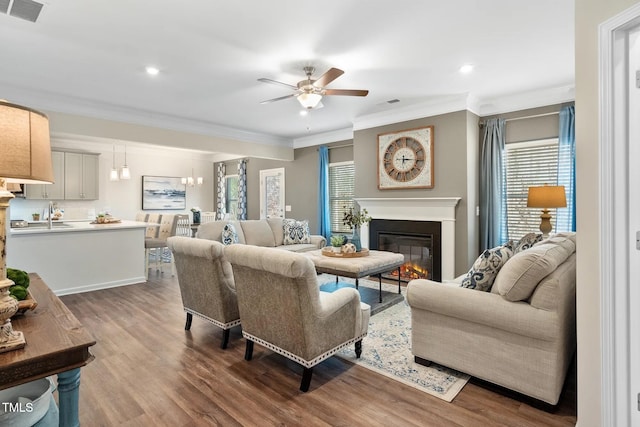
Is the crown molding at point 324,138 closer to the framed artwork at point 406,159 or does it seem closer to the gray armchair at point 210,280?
the framed artwork at point 406,159

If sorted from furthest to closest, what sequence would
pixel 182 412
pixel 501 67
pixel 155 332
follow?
pixel 501 67 → pixel 155 332 → pixel 182 412

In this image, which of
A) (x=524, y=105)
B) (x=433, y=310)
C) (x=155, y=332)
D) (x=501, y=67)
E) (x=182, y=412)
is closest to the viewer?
(x=182, y=412)

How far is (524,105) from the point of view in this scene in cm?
458

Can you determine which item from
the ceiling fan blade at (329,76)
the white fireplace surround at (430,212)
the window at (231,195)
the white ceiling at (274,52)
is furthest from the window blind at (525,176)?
the window at (231,195)

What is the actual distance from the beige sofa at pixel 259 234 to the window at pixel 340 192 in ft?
3.08

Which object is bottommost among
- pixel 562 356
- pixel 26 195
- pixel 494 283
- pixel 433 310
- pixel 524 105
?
pixel 562 356

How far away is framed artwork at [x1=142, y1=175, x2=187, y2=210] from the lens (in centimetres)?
858

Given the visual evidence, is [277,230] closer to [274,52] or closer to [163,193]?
[274,52]

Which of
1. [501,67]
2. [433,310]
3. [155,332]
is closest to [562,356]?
[433,310]

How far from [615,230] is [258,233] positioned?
4907mm

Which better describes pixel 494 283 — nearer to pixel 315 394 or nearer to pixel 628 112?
pixel 628 112

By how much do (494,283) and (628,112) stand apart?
1.24m

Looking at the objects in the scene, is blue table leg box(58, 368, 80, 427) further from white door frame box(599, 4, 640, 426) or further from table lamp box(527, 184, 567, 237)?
table lamp box(527, 184, 567, 237)

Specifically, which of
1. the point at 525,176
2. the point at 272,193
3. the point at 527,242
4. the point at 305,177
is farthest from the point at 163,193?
the point at 527,242
